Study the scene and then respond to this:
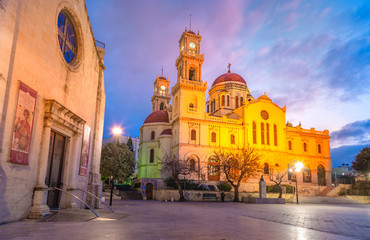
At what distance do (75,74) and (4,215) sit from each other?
7.43m

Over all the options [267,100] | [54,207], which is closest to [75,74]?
[54,207]

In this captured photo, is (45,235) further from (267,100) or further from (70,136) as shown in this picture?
(267,100)

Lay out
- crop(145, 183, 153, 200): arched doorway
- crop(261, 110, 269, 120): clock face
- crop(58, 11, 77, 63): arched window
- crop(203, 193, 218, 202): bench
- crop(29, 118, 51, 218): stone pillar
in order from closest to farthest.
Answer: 1. crop(29, 118, 51, 218): stone pillar
2. crop(58, 11, 77, 63): arched window
3. crop(203, 193, 218, 202): bench
4. crop(145, 183, 153, 200): arched doorway
5. crop(261, 110, 269, 120): clock face

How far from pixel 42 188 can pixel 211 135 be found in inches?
1441

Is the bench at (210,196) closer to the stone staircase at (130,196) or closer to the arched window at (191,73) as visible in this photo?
the stone staircase at (130,196)

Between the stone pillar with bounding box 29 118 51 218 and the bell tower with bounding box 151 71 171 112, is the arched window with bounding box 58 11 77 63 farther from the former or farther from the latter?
Result: the bell tower with bounding box 151 71 171 112

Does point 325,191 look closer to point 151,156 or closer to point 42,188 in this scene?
point 151,156

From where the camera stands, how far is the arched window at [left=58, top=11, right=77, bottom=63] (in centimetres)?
1351

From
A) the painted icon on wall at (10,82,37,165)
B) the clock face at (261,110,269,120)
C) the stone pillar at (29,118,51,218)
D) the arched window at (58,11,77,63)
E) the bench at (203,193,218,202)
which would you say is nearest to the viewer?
the painted icon on wall at (10,82,37,165)

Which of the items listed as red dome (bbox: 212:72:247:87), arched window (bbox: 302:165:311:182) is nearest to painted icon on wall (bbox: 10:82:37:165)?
arched window (bbox: 302:165:311:182)

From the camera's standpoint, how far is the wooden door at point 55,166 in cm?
1282

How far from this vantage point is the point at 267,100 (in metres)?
51.2

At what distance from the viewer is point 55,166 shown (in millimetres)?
13383

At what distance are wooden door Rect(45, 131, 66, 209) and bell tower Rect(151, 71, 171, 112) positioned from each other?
5824 cm
